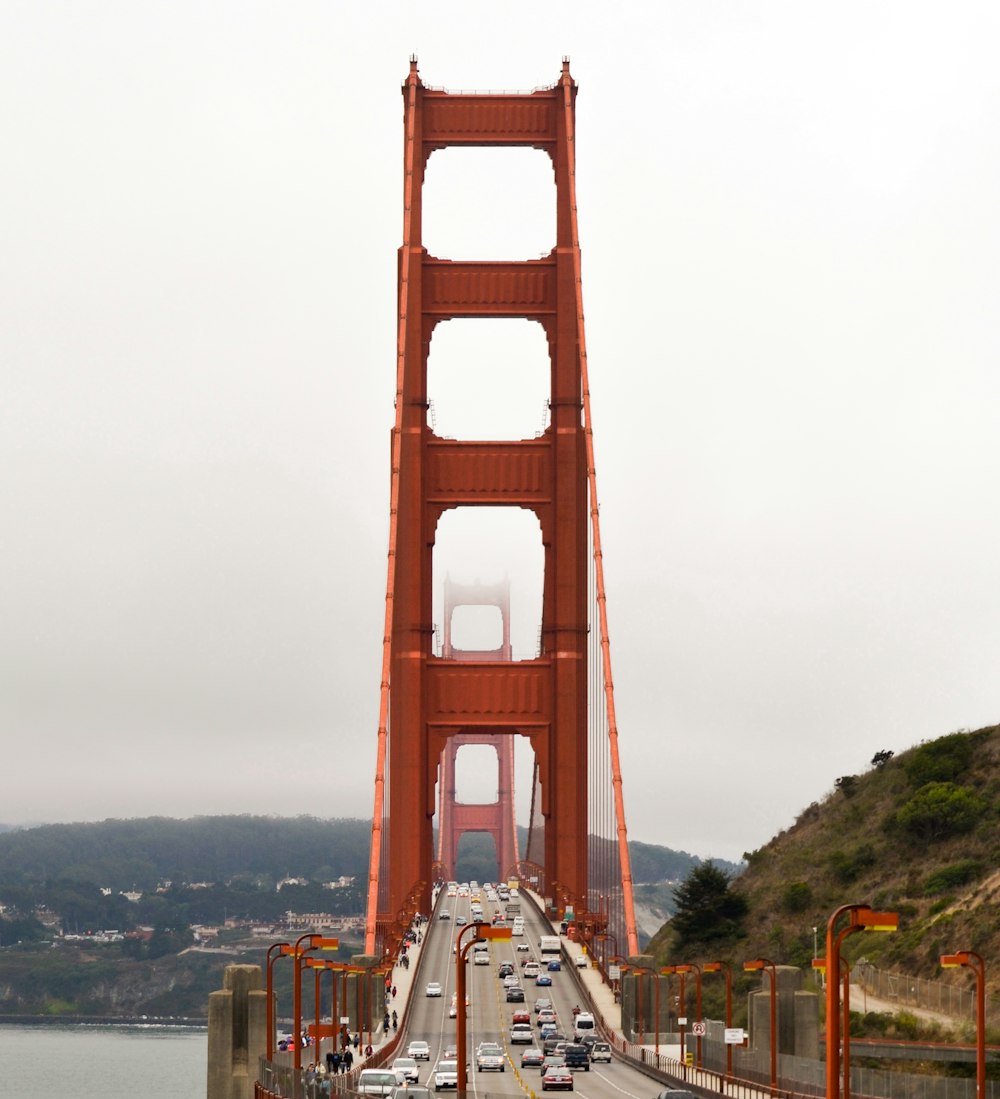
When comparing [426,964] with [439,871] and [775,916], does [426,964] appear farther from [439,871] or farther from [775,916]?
[439,871]

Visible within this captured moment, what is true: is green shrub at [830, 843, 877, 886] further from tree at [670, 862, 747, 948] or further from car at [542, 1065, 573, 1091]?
car at [542, 1065, 573, 1091]

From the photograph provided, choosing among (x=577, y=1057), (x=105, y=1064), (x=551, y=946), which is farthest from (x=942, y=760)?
(x=105, y=1064)

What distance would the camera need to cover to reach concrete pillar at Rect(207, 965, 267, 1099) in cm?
4209

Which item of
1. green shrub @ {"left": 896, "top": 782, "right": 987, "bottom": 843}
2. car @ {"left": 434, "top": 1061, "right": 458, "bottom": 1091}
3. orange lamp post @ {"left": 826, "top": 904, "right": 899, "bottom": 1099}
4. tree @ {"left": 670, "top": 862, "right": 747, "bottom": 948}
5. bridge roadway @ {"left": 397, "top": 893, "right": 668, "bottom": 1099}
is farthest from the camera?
tree @ {"left": 670, "top": 862, "right": 747, "bottom": 948}

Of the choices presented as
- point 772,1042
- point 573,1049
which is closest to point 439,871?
point 573,1049

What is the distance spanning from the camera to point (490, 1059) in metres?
54.5

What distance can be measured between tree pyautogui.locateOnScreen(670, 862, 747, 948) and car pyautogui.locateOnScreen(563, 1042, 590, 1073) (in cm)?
4081

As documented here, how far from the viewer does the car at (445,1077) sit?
153 ft

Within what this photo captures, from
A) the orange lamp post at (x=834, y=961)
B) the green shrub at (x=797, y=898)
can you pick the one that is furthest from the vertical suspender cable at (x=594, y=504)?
the orange lamp post at (x=834, y=961)

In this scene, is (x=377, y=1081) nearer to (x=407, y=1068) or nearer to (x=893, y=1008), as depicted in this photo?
(x=407, y=1068)

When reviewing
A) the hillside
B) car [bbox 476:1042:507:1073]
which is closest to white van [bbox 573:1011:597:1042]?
car [bbox 476:1042:507:1073]

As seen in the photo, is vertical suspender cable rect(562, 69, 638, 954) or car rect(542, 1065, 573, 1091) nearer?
car rect(542, 1065, 573, 1091)

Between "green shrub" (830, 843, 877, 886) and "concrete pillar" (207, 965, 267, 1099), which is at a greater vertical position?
"green shrub" (830, 843, 877, 886)

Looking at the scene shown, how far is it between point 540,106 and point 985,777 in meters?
34.6
